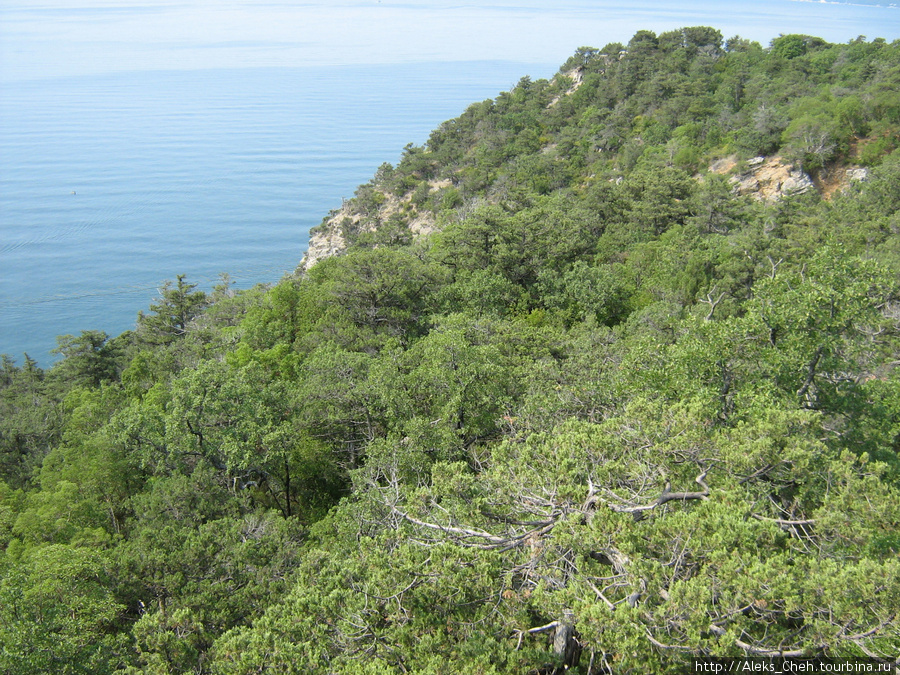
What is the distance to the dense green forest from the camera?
338 inches

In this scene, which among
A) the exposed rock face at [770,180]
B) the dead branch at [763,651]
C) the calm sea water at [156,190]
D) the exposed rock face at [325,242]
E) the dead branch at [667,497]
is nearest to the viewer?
the dead branch at [763,651]

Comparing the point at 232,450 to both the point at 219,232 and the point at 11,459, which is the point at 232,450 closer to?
the point at 11,459

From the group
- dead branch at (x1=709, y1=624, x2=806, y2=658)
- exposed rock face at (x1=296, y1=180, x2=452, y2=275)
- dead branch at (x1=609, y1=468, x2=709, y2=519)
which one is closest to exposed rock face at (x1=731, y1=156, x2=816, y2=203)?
exposed rock face at (x1=296, y1=180, x2=452, y2=275)

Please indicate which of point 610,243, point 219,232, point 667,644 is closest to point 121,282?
point 219,232

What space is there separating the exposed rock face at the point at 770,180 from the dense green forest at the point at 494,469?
7284 millimetres

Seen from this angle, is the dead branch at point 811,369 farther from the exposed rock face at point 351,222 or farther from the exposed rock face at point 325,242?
the exposed rock face at point 325,242

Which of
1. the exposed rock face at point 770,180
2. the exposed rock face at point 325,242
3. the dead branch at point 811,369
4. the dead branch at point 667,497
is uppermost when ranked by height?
the exposed rock face at point 770,180

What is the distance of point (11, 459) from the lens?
31.1m

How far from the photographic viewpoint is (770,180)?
166 feet

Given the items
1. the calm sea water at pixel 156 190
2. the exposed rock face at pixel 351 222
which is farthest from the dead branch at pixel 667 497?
the calm sea water at pixel 156 190

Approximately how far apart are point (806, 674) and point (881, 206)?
125 ft

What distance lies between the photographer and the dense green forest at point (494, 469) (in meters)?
8.58

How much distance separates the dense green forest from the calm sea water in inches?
1349

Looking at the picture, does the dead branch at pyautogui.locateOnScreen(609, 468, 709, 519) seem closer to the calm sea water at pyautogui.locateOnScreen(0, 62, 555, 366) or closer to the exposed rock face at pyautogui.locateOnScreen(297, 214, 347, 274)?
the exposed rock face at pyautogui.locateOnScreen(297, 214, 347, 274)
